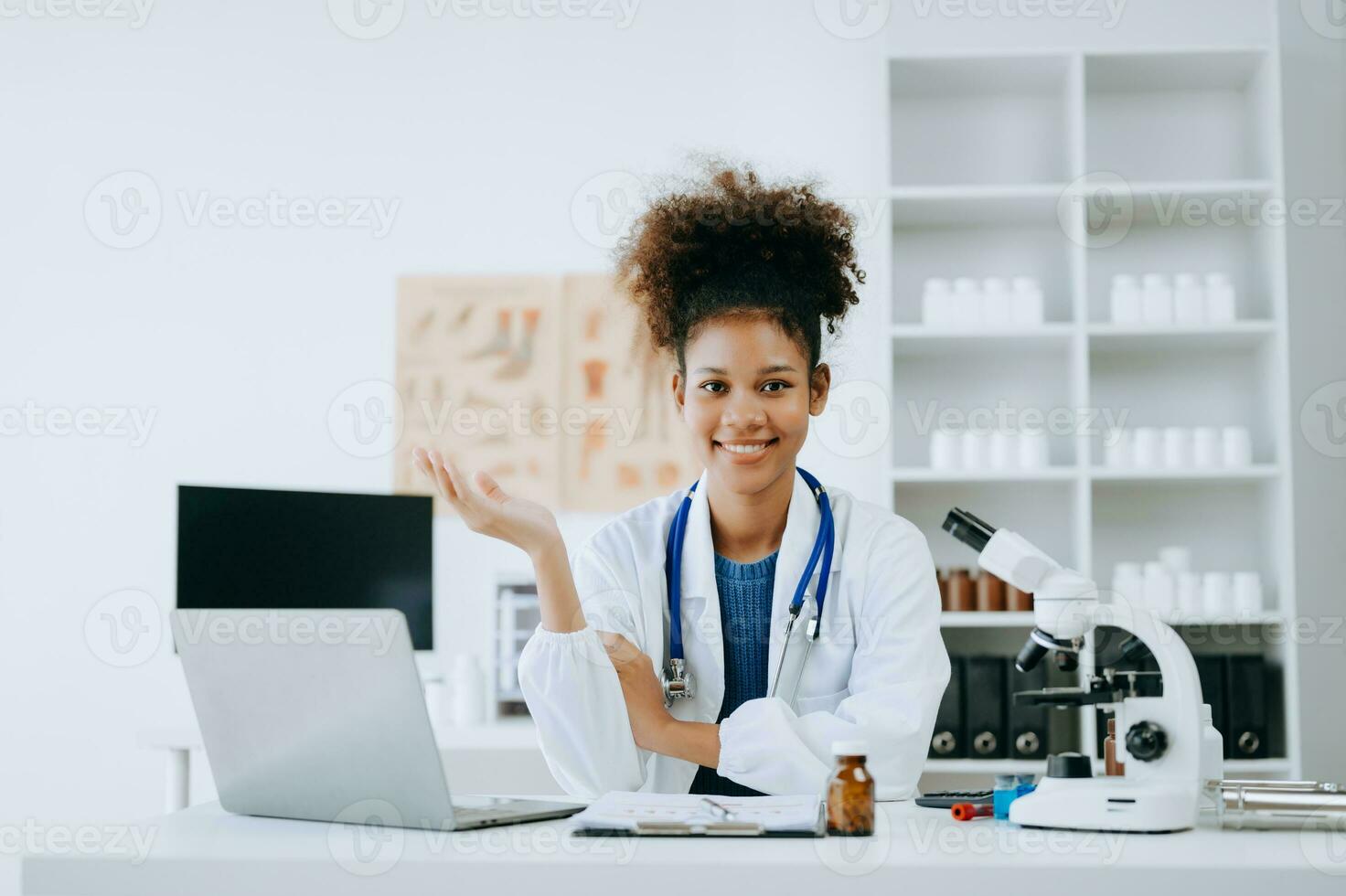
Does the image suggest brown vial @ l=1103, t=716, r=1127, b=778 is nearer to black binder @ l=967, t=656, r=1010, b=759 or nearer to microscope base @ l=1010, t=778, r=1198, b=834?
microscope base @ l=1010, t=778, r=1198, b=834

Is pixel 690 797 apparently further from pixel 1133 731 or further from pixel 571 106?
pixel 571 106

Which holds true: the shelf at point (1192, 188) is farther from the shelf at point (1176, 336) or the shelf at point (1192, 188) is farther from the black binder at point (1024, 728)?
the black binder at point (1024, 728)

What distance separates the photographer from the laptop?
1079mm

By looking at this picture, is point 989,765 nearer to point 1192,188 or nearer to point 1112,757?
point 1192,188

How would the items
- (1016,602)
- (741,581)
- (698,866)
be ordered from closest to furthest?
(698,866) → (741,581) → (1016,602)

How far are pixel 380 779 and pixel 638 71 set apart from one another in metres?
2.78

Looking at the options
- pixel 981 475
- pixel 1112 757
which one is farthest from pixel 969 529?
pixel 981 475

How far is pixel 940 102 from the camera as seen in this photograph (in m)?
3.48

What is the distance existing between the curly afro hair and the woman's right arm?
20.0 inches

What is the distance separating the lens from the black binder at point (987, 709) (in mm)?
3002

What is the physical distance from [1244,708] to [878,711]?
78.9 inches

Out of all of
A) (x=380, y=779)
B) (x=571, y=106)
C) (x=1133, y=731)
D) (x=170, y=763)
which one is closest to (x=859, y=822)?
(x=1133, y=731)

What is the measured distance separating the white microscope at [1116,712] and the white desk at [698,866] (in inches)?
1.4

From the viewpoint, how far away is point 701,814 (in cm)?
109
